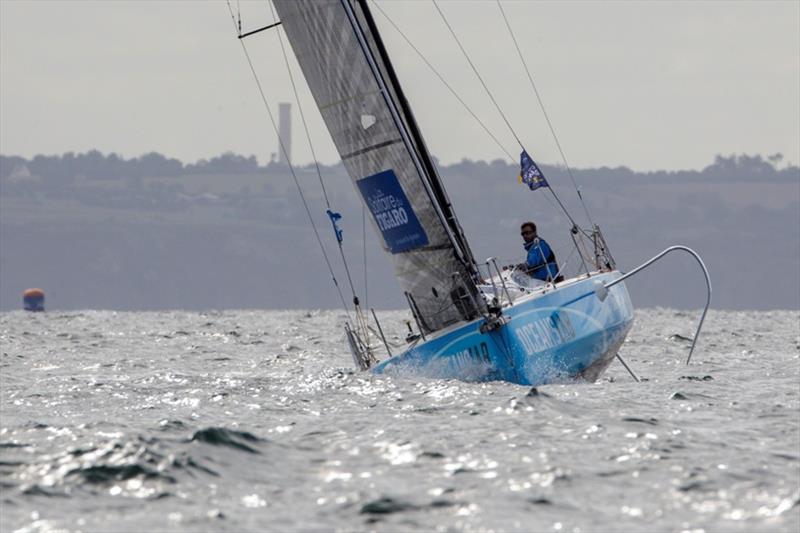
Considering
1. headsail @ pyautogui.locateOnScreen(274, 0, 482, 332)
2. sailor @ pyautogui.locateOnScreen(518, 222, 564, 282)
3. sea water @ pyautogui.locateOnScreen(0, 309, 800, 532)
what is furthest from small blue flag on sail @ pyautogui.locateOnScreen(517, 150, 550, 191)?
sea water @ pyautogui.locateOnScreen(0, 309, 800, 532)

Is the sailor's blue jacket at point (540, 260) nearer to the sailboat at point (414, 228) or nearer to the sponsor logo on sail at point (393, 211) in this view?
the sailboat at point (414, 228)

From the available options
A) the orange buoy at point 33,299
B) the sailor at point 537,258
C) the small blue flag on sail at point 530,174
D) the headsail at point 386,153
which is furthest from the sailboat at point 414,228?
the orange buoy at point 33,299

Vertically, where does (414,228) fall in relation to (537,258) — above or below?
above

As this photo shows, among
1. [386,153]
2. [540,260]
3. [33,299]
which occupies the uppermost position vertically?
[33,299]

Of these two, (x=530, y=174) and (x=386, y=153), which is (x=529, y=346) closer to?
(x=386, y=153)

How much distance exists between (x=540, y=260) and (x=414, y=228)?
4.26 feet

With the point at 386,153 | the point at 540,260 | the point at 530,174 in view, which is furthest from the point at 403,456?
the point at 530,174

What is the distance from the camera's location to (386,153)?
13.6m

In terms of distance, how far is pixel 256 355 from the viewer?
2266 cm

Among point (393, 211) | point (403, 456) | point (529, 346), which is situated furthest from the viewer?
point (393, 211)

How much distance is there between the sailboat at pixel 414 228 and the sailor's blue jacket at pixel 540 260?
14cm

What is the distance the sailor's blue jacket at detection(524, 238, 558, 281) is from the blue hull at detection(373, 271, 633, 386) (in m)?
0.48

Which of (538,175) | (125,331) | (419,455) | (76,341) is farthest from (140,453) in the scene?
(125,331)

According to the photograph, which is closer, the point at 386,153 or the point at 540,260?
the point at 386,153
